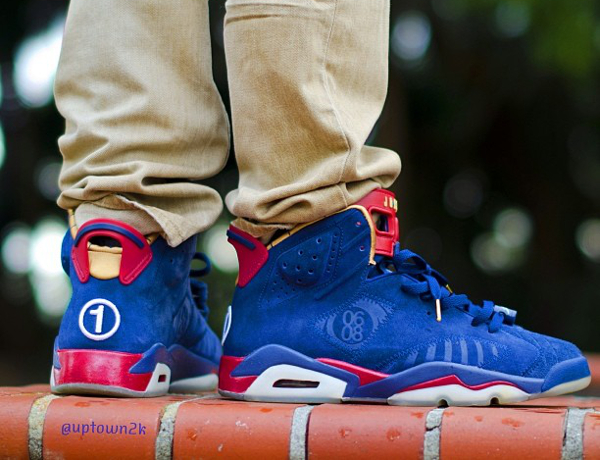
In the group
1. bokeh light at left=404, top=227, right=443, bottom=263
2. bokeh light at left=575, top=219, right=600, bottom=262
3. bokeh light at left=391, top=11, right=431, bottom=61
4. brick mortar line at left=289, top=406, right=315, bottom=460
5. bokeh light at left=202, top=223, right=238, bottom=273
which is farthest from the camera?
bokeh light at left=575, top=219, right=600, bottom=262

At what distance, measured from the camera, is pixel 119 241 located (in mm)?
1517

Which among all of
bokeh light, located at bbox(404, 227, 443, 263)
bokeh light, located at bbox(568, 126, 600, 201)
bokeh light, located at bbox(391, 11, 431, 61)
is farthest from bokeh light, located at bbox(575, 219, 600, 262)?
bokeh light, located at bbox(391, 11, 431, 61)

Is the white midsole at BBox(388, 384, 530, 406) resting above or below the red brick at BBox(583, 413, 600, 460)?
below

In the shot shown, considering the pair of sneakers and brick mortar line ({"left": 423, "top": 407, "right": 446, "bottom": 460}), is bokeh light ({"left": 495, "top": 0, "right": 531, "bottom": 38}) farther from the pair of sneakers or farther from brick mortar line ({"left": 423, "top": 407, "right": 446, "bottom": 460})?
brick mortar line ({"left": 423, "top": 407, "right": 446, "bottom": 460})

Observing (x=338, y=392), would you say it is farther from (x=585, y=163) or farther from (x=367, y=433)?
(x=585, y=163)

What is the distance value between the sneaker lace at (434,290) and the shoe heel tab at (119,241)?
41 centimetres

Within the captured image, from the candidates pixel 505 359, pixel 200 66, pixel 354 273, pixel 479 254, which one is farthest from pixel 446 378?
pixel 479 254

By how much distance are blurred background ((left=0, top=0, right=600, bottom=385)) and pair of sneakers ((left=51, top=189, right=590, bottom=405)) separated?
4.91 metres

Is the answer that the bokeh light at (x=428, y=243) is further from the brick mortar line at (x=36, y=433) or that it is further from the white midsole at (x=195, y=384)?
the brick mortar line at (x=36, y=433)

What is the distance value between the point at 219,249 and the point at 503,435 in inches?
240

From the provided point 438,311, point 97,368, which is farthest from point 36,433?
point 438,311

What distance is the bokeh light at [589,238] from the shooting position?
29.9 feet

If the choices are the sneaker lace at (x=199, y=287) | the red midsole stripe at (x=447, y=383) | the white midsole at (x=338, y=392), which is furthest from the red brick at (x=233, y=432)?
the sneaker lace at (x=199, y=287)

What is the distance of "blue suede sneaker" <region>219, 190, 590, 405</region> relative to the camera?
1447mm
